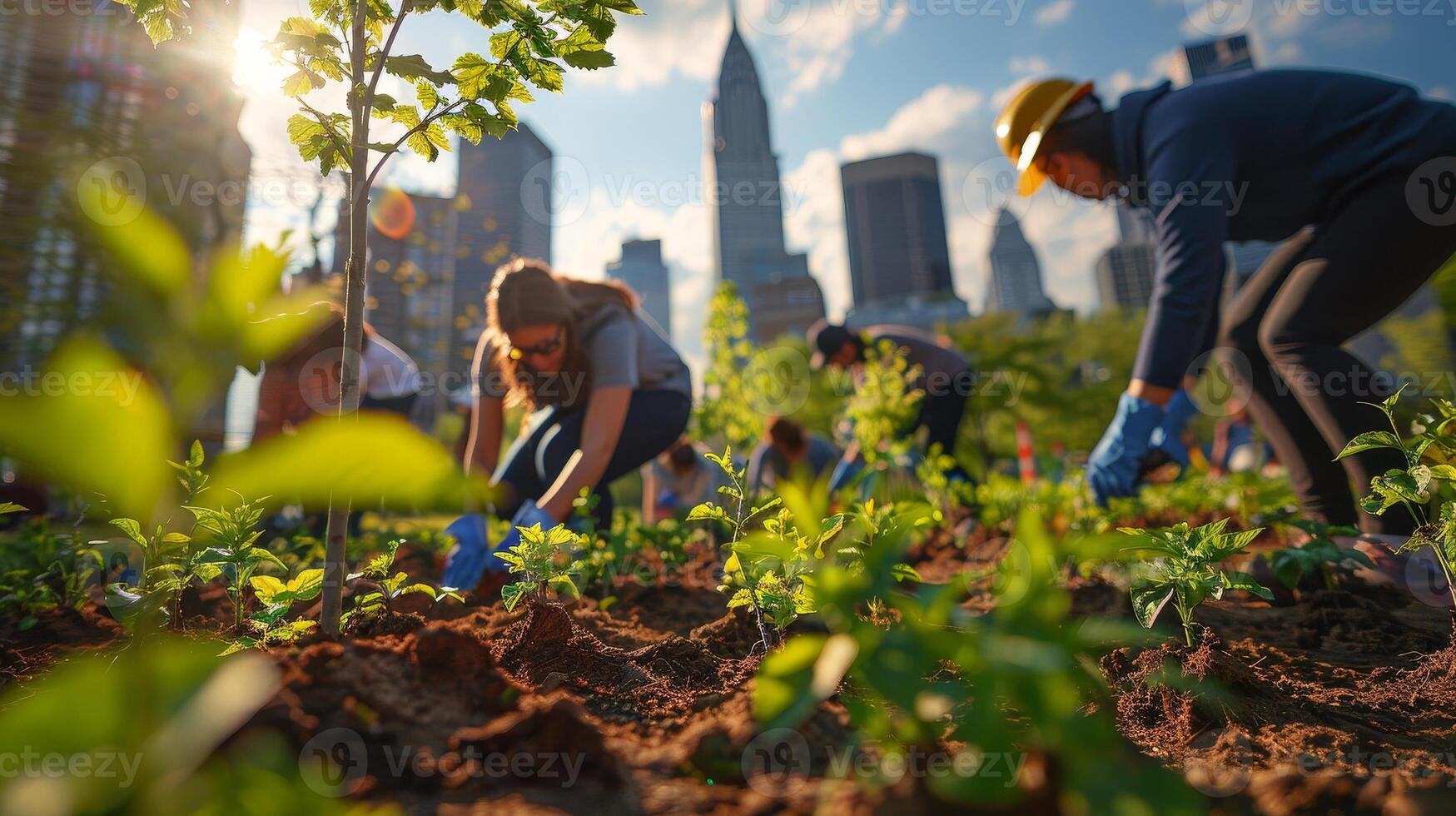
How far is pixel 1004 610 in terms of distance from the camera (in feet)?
2.02

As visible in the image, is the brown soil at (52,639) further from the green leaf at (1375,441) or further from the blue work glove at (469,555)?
the green leaf at (1375,441)

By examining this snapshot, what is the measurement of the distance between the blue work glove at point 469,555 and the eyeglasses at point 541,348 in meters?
0.86

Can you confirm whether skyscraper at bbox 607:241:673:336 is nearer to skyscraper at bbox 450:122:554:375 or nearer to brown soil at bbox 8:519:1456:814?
skyscraper at bbox 450:122:554:375

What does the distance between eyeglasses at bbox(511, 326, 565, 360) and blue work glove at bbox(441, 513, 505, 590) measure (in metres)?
0.86

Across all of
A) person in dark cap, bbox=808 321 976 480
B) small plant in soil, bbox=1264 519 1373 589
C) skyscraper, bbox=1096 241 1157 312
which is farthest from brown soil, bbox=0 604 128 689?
skyscraper, bbox=1096 241 1157 312

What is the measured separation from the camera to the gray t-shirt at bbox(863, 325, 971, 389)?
580 cm

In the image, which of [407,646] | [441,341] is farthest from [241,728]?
[441,341]

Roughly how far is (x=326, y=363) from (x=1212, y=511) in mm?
5652

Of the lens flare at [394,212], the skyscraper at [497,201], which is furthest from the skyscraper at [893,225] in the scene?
the lens flare at [394,212]

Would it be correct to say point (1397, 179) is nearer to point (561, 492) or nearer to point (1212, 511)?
point (1212, 511)

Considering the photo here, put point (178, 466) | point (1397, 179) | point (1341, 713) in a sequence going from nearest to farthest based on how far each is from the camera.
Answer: point (178, 466), point (1341, 713), point (1397, 179)

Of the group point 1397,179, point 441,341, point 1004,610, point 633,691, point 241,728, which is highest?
point 441,341

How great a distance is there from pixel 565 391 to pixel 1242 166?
119 inches

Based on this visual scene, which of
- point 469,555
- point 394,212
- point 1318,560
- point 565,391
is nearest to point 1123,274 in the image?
point 394,212
